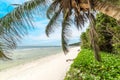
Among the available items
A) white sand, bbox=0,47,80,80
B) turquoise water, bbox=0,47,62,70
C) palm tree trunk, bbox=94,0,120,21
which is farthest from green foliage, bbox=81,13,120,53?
palm tree trunk, bbox=94,0,120,21

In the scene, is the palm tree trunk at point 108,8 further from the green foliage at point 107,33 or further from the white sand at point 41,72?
the green foliage at point 107,33

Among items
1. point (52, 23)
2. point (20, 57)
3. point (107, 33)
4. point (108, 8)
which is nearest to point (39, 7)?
point (108, 8)

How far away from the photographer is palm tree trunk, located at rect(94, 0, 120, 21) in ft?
23.5

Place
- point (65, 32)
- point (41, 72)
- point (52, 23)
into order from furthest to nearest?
point (41, 72), point (65, 32), point (52, 23)

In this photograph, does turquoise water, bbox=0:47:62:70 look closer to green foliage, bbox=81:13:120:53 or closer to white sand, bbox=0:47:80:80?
white sand, bbox=0:47:80:80

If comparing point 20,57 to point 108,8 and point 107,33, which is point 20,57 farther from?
point 108,8

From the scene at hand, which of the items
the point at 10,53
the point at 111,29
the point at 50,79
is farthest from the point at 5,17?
the point at 111,29

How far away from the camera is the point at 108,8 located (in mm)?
7430

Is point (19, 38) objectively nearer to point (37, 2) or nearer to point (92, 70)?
point (37, 2)

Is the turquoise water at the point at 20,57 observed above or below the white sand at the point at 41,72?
below

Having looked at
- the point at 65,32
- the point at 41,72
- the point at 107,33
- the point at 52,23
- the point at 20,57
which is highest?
the point at 52,23

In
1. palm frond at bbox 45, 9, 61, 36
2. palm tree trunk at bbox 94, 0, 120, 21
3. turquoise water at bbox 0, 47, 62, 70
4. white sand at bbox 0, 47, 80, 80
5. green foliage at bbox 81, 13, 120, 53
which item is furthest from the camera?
turquoise water at bbox 0, 47, 62, 70

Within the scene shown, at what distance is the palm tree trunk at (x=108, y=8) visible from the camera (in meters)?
7.17

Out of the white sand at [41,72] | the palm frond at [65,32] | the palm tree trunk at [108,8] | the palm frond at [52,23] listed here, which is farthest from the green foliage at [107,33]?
the palm tree trunk at [108,8]
